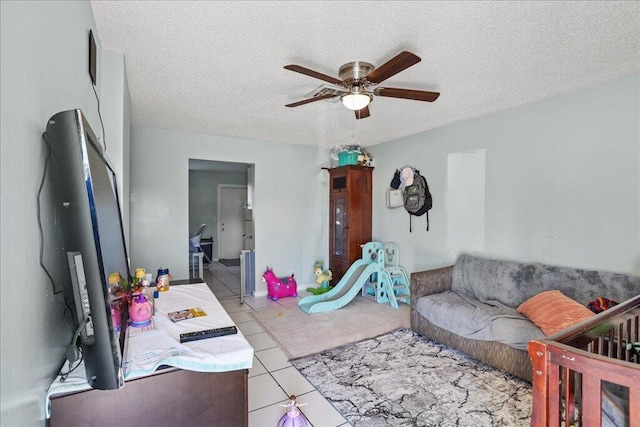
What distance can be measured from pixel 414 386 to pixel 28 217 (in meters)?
2.48

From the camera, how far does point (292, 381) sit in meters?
2.38

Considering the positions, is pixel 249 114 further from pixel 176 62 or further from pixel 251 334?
pixel 251 334

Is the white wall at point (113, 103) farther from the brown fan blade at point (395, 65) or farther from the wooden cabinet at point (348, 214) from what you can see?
the wooden cabinet at point (348, 214)

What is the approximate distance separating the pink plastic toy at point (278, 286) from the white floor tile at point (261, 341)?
1.23 m

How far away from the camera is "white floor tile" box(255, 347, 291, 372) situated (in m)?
2.61

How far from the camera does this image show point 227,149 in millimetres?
4543

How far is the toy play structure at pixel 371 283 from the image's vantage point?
4.05 m

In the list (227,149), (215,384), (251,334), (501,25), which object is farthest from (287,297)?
(501,25)

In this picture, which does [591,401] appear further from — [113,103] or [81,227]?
[113,103]

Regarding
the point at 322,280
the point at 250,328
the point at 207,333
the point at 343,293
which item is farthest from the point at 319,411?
the point at 322,280

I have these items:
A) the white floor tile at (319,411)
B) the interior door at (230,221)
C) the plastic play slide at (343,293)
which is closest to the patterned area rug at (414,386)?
the white floor tile at (319,411)

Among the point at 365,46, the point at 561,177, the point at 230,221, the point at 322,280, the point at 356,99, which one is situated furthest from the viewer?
the point at 230,221

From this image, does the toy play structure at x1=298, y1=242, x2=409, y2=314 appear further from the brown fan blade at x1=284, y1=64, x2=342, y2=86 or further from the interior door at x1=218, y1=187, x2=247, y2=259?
the interior door at x1=218, y1=187, x2=247, y2=259

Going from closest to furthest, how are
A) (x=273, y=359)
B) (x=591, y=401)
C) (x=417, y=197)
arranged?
(x=591, y=401) < (x=273, y=359) < (x=417, y=197)
